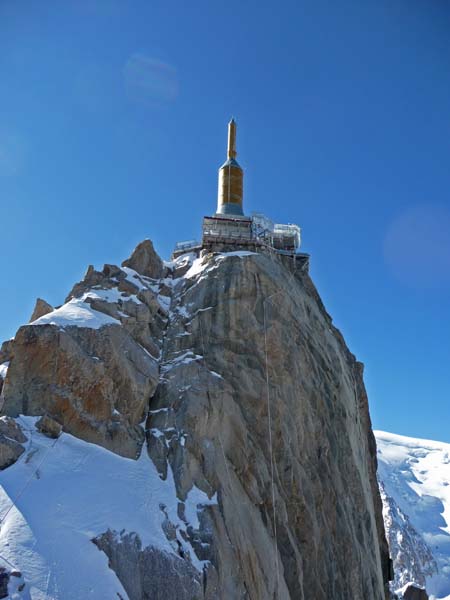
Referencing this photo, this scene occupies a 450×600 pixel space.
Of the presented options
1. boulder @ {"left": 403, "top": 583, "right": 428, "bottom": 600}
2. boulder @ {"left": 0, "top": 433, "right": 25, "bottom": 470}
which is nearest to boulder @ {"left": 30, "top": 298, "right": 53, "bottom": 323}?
boulder @ {"left": 0, "top": 433, "right": 25, "bottom": 470}

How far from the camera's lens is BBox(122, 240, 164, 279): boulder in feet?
140

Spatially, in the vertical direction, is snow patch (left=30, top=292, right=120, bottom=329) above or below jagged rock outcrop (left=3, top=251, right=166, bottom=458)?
above

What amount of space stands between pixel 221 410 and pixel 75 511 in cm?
1070

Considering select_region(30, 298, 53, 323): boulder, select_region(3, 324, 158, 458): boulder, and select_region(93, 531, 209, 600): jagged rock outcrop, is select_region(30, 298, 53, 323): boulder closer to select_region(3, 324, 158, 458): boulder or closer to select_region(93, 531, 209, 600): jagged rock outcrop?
select_region(3, 324, 158, 458): boulder

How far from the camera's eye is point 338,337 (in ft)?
168

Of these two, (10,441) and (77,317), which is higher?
(77,317)

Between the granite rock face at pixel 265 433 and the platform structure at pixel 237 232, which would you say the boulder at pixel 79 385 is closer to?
the granite rock face at pixel 265 433

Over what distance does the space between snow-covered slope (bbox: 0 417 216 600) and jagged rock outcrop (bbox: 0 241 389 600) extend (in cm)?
55

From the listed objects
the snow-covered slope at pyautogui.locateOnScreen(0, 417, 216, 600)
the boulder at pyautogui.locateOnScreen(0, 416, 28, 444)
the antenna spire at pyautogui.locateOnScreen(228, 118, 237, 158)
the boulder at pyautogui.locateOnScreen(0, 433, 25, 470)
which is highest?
the antenna spire at pyautogui.locateOnScreen(228, 118, 237, 158)

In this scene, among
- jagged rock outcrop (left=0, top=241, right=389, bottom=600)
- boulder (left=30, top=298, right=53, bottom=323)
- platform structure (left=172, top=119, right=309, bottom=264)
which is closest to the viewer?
jagged rock outcrop (left=0, top=241, right=389, bottom=600)

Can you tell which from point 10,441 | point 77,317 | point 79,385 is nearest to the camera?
point 10,441

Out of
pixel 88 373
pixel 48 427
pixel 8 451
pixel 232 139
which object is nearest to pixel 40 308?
pixel 88 373

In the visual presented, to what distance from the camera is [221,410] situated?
3259 centimetres

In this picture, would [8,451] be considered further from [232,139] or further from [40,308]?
[232,139]
